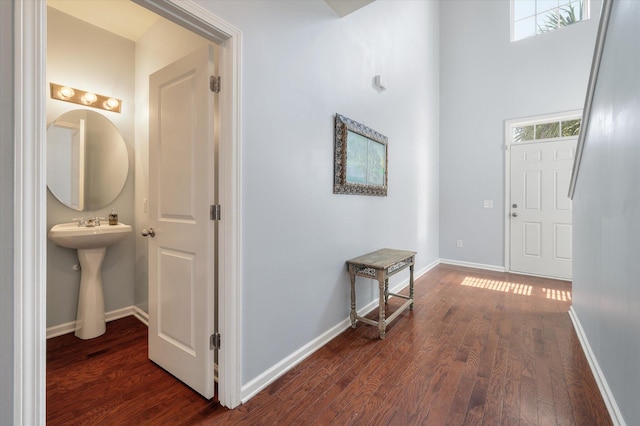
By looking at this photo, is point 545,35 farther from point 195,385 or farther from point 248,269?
point 195,385

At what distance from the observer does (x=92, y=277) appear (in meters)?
2.35

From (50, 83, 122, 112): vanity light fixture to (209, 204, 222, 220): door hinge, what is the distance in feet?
6.48

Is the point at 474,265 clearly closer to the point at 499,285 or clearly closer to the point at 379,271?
the point at 499,285

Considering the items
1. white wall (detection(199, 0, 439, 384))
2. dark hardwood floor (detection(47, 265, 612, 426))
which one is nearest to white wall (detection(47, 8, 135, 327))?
dark hardwood floor (detection(47, 265, 612, 426))

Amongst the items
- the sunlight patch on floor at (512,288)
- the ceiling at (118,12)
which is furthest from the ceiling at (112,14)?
the sunlight patch on floor at (512,288)

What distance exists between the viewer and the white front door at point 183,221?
5.12 feet

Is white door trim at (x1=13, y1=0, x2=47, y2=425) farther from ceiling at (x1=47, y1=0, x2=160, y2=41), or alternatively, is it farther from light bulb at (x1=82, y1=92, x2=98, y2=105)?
light bulb at (x1=82, y1=92, x2=98, y2=105)

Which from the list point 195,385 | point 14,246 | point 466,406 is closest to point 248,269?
point 195,385

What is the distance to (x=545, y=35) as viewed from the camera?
13.7 feet

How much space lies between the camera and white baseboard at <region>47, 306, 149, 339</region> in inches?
90.9

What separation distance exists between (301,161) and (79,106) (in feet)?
7.01

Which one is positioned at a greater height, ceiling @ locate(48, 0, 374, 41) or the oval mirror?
ceiling @ locate(48, 0, 374, 41)

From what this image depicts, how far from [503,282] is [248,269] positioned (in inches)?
150

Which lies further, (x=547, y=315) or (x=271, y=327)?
(x=547, y=315)
